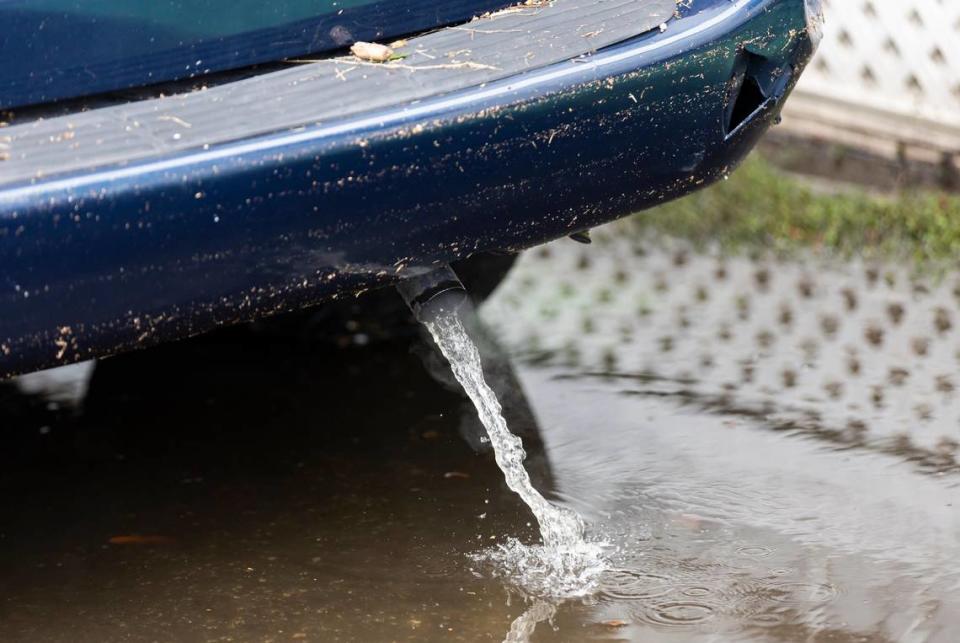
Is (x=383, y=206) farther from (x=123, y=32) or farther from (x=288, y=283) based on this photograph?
(x=123, y=32)

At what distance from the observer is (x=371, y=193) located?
79.2 inches

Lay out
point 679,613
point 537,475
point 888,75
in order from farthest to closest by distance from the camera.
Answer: point 888,75 → point 537,475 → point 679,613

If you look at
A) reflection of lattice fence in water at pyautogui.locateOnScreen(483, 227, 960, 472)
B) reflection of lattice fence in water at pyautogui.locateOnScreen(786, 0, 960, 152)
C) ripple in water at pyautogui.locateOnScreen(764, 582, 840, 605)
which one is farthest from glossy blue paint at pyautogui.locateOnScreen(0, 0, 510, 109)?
reflection of lattice fence in water at pyautogui.locateOnScreen(786, 0, 960, 152)

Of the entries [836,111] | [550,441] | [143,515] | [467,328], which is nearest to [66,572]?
[143,515]

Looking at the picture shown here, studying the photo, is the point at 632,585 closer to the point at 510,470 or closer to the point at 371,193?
the point at 510,470

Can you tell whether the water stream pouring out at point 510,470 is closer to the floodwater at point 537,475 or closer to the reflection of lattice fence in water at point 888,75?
the floodwater at point 537,475

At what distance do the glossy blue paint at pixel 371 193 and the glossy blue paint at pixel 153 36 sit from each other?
252 mm

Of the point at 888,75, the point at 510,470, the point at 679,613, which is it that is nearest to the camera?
the point at 679,613

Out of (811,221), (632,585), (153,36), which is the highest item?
(153,36)

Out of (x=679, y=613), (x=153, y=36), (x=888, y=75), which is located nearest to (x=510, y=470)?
(x=679, y=613)

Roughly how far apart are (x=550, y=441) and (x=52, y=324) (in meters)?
1.28

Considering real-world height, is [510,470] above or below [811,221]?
above

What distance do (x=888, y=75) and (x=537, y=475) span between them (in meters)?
2.86

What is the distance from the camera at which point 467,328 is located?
2.43 meters
